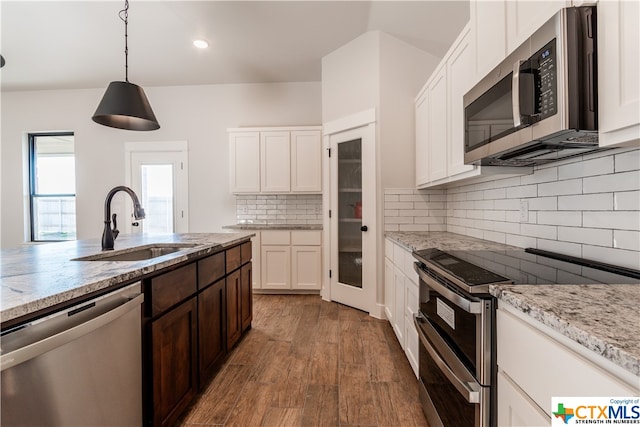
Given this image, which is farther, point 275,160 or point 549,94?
point 275,160

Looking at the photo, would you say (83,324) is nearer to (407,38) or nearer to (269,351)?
(269,351)

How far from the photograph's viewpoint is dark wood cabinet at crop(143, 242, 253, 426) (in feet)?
4.31

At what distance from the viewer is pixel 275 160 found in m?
4.13

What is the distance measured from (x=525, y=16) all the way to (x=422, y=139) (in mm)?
1641

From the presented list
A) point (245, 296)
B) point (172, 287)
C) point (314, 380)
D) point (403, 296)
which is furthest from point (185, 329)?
point (403, 296)

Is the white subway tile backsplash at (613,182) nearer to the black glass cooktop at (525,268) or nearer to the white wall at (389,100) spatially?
the black glass cooktop at (525,268)

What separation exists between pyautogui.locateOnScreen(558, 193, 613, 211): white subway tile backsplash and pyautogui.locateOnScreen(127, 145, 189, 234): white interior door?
4.59 metres

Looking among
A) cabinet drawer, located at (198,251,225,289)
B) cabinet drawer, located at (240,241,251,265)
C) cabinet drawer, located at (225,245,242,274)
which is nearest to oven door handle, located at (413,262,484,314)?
cabinet drawer, located at (198,251,225,289)

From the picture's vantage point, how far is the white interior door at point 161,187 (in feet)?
15.2

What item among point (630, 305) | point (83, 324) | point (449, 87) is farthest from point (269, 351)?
point (449, 87)

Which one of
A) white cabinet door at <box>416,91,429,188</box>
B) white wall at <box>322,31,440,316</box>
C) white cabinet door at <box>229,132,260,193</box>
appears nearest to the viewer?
white cabinet door at <box>416,91,429,188</box>

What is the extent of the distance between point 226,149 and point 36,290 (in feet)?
13.1

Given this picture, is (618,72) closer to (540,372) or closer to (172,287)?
(540,372)

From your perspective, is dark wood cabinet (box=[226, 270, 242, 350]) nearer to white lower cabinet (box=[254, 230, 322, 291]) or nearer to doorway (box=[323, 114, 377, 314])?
doorway (box=[323, 114, 377, 314])
